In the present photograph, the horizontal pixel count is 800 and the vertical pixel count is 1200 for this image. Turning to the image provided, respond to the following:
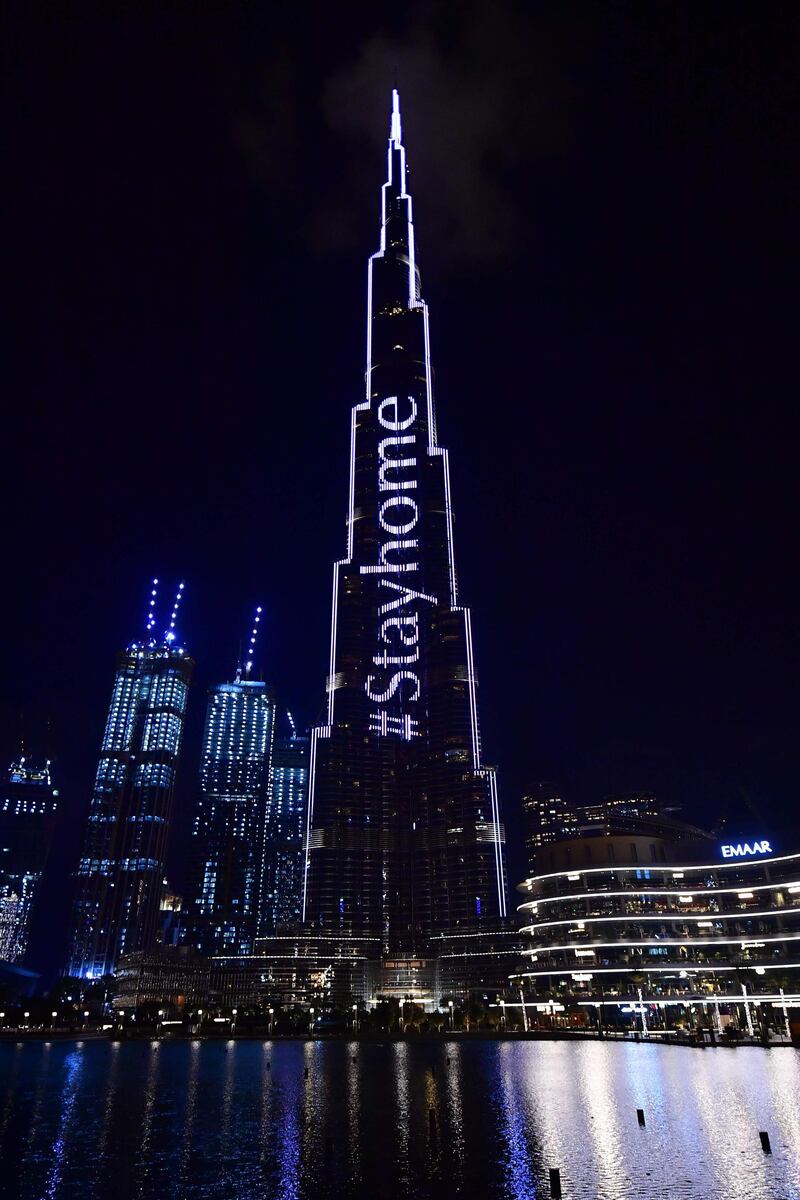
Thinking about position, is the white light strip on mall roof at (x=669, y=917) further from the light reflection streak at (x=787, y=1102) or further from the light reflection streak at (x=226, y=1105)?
the light reflection streak at (x=226, y=1105)

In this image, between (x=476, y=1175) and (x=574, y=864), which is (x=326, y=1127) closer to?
(x=476, y=1175)

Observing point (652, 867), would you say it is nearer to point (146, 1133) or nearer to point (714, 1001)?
point (714, 1001)

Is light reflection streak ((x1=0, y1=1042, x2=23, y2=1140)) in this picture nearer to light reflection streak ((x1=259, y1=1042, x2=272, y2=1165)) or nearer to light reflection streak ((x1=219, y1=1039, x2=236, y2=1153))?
light reflection streak ((x1=219, y1=1039, x2=236, y2=1153))

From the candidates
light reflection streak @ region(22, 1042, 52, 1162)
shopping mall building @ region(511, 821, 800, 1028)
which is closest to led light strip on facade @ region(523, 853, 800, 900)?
shopping mall building @ region(511, 821, 800, 1028)

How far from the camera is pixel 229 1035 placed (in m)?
159

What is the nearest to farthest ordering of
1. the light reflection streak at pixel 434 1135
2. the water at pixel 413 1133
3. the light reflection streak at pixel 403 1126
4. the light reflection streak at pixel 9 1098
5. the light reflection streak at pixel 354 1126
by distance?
1. the water at pixel 413 1133
2. the light reflection streak at pixel 403 1126
3. the light reflection streak at pixel 354 1126
4. the light reflection streak at pixel 434 1135
5. the light reflection streak at pixel 9 1098

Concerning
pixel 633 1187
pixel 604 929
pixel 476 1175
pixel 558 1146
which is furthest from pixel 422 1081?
pixel 604 929

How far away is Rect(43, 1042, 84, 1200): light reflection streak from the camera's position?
29.8 m

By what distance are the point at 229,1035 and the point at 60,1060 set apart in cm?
7555

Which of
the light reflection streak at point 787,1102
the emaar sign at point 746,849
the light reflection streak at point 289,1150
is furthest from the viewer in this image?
the emaar sign at point 746,849

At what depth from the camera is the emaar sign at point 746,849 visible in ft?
493

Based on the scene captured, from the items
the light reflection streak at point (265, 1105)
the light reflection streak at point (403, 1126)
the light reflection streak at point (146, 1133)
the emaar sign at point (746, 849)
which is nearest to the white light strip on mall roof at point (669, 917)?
the emaar sign at point (746, 849)

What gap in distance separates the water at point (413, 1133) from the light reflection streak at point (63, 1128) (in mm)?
169

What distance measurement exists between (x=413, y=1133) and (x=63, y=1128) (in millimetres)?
19253
